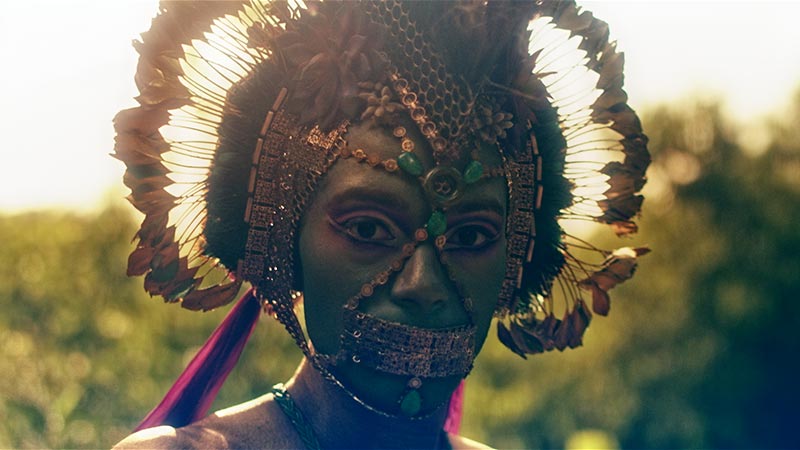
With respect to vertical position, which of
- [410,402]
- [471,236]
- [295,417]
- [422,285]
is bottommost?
[295,417]

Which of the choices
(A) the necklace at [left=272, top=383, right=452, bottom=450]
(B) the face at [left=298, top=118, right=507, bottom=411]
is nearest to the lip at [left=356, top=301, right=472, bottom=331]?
(B) the face at [left=298, top=118, right=507, bottom=411]

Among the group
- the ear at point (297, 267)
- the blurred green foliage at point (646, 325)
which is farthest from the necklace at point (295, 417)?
the blurred green foliage at point (646, 325)

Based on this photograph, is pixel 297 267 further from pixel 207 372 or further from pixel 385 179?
pixel 207 372

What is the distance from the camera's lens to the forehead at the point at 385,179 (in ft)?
10.1

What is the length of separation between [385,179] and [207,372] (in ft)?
3.80

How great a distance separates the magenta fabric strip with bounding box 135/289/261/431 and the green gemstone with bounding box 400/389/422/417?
86cm

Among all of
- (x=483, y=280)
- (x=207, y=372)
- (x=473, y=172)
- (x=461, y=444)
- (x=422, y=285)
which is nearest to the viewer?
(x=422, y=285)

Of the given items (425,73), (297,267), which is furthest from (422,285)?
(425,73)

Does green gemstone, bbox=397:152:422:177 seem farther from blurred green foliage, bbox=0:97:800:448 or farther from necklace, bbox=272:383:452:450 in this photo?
blurred green foliage, bbox=0:97:800:448

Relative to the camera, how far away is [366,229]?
10.3 feet

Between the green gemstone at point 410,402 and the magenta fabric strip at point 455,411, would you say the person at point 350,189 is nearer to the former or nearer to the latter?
the green gemstone at point 410,402

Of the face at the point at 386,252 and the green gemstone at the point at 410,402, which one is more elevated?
the face at the point at 386,252

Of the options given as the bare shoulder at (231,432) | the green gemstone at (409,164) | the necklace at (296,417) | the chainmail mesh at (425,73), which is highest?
the chainmail mesh at (425,73)

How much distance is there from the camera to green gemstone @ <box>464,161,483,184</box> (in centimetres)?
314
